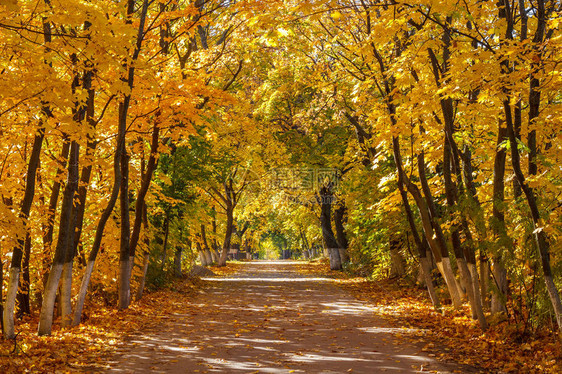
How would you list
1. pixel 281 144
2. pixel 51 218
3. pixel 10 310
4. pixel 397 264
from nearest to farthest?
1. pixel 10 310
2. pixel 51 218
3. pixel 397 264
4. pixel 281 144

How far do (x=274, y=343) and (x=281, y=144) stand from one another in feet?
61.9

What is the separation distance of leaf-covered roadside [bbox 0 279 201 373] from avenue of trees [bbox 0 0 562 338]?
19.7 inches

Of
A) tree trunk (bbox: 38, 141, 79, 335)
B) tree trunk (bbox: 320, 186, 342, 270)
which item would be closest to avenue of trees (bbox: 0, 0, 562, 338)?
tree trunk (bbox: 38, 141, 79, 335)

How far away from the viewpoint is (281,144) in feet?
91.0

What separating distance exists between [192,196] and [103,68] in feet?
43.3

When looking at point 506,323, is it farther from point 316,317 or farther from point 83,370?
point 83,370

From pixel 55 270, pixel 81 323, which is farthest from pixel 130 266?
pixel 55 270

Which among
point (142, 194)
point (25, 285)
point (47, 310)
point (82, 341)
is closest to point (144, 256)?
point (142, 194)

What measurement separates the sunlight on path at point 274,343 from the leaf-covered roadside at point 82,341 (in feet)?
1.24

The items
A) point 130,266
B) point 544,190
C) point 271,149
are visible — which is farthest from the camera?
point 271,149

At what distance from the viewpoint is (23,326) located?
451 inches

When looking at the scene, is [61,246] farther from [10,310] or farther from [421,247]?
[421,247]

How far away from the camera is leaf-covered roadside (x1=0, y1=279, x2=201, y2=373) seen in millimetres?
7594

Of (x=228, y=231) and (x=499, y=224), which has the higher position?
(x=228, y=231)
